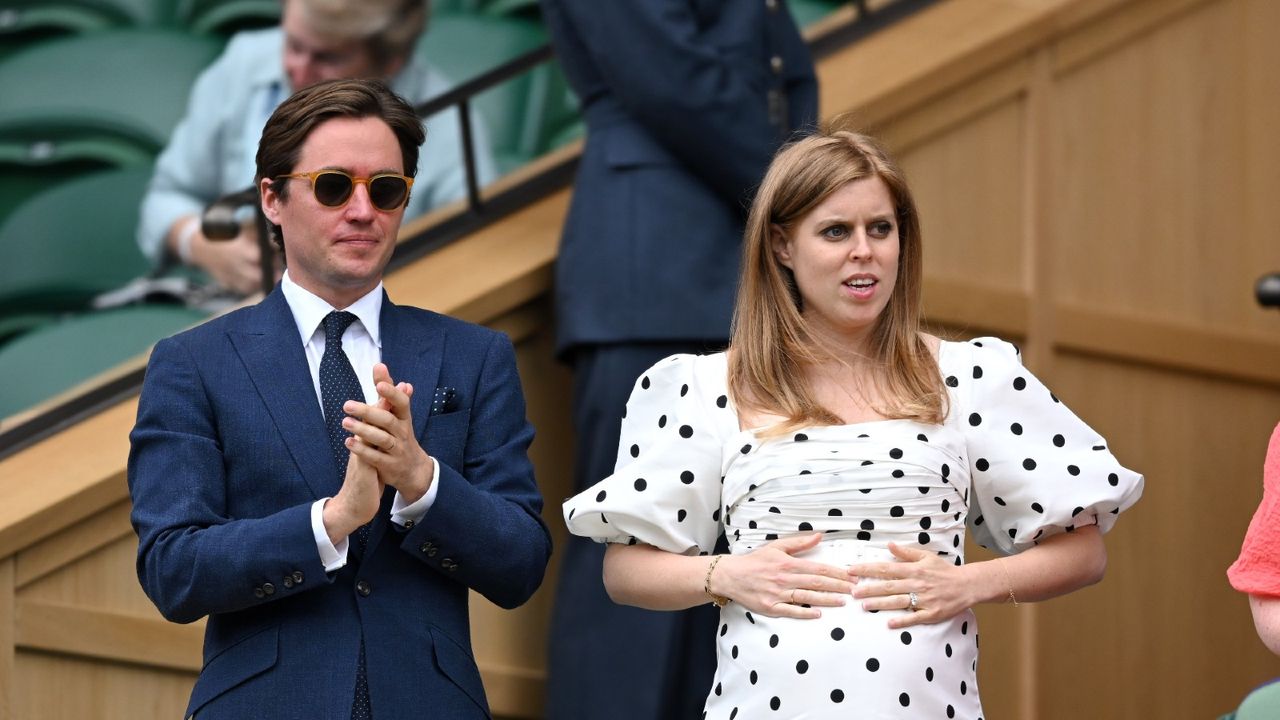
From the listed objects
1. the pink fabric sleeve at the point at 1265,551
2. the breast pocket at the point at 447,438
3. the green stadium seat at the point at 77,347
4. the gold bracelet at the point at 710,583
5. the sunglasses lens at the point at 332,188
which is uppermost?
the green stadium seat at the point at 77,347

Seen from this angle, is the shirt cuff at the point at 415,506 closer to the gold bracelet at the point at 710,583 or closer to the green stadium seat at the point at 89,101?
the gold bracelet at the point at 710,583

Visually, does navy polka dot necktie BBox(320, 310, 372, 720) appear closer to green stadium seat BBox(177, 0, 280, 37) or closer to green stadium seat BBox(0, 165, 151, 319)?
green stadium seat BBox(0, 165, 151, 319)

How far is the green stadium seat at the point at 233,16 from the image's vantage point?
4.95 metres

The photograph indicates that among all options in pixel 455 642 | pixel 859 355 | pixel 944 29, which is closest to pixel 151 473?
pixel 455 642

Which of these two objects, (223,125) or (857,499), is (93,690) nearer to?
(857,499)

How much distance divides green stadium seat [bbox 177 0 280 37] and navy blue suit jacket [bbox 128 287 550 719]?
277 cm

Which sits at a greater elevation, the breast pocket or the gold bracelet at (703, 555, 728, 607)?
the breast pocket

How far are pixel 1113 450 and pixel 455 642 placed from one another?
233 centimetres

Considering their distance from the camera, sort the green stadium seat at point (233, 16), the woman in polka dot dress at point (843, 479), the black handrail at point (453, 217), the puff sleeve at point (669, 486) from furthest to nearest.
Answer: the green stadium seat at point (233, 16) → the black handrail at point (453, 217) → the puff sleeve at point (669, 486) → the woman in polka dot dress at point (843, 479)

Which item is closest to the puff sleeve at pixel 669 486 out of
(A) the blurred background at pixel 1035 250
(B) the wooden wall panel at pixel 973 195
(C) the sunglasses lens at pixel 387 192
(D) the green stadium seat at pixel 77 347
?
(C) the sunglasses lens at pixel 387 192

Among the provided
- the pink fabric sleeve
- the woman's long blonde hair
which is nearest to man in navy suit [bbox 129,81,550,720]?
the woman's long blonde hair

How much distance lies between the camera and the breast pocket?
7.55 feet

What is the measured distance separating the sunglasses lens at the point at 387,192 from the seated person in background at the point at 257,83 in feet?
6.49

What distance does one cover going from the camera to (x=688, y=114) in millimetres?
3320
